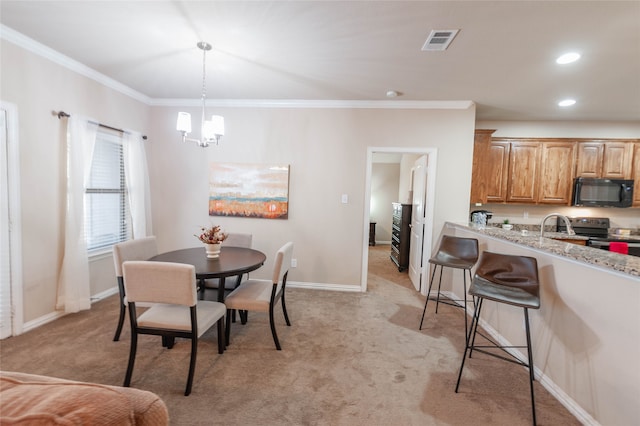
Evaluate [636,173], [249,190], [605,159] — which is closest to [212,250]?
[249,190]

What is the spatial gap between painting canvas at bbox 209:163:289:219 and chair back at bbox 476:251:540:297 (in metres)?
2.50

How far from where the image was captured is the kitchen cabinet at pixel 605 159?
4.08m

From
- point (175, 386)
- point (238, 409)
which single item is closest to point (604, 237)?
point (238, 409)

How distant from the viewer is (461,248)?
9.70 ft

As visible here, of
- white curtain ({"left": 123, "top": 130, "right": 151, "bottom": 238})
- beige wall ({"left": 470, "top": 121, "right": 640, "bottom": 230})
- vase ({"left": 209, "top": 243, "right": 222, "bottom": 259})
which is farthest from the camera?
beige wall ({"left": 470, "top": 121, "right": 640, "bottom": 230})

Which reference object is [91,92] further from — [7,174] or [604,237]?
[604,237]

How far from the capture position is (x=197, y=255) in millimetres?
2688

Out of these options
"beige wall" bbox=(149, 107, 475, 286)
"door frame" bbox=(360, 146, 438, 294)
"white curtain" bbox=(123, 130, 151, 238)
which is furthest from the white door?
"white curtain" bbox=(123, 130, 151, 238)

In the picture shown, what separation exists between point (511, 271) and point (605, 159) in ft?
11.7

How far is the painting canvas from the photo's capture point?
3.92m

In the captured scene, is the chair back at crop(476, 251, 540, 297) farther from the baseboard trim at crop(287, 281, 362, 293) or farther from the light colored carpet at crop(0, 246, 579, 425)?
the baseboard trim at crop(287, 281, 362, 293)

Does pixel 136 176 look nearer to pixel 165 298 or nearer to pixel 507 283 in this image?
pixel 165 298

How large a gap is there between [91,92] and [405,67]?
3374 mm

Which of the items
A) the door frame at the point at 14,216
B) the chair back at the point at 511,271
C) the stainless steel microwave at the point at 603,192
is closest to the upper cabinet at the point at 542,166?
the stainless steel microwave at the point at 603,192
